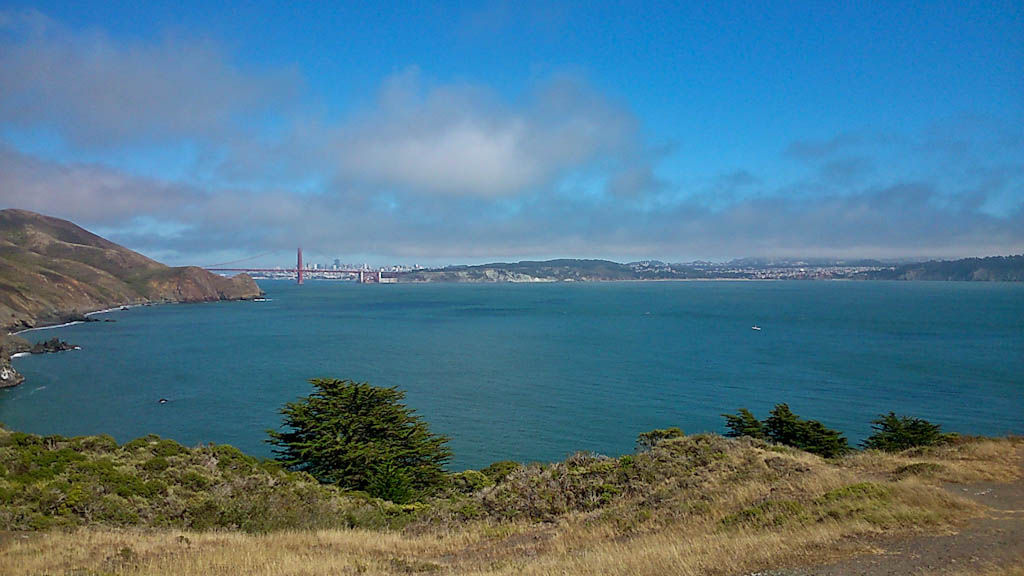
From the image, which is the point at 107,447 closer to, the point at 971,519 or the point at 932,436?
the point at 971,519

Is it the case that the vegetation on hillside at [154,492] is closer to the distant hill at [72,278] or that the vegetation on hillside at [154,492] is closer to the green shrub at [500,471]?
the green shrub at [500,471]

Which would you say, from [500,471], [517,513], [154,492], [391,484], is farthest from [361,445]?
[517,513]

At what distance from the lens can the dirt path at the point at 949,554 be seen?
5195mm

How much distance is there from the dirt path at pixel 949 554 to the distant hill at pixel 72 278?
88.8 metres

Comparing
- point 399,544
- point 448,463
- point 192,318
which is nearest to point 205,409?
point 448,463

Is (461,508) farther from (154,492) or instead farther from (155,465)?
(155,465)

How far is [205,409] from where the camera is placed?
35.1m

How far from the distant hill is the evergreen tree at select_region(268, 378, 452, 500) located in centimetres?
7434

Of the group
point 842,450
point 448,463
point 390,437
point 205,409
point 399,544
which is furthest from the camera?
point 205,409

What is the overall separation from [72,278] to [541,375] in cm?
10189

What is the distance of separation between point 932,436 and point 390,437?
16323 millimetres

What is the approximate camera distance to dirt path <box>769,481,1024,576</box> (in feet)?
17.0

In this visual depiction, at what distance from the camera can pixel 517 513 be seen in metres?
10.0

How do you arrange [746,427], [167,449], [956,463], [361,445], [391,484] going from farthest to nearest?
[746,427] → [361,445] → [391,484] → [167,449] → [956,463]
